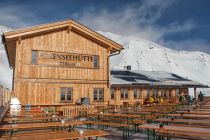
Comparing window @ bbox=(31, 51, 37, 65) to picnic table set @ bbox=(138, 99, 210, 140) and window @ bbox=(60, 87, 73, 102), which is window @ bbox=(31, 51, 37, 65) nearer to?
window @ bbox=(60, 87, 73, 102)

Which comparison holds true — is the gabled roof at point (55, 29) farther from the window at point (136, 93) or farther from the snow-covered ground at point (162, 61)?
the snow-covered ground at point (162, 61)

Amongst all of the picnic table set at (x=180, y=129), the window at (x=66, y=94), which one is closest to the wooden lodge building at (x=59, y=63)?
the window at (x=66, y=94)

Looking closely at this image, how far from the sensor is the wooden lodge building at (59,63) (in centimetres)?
2112

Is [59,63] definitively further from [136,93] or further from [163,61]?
[163,61]

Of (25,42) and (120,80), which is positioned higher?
(25,42)

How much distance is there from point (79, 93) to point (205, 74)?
454 ft

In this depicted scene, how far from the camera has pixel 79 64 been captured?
78.8 ft

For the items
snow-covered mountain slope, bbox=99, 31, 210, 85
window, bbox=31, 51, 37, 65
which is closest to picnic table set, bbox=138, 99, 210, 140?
window, bbox=31, 51, 37, 65

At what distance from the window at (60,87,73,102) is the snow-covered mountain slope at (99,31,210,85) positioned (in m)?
100

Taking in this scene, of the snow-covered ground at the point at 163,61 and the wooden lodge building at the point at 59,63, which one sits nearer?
the wooden lodge building at the point at 59,63

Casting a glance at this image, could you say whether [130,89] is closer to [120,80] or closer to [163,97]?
[120,80]

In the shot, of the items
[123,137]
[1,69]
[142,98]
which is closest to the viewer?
[123,137]

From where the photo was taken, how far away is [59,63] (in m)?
23.0

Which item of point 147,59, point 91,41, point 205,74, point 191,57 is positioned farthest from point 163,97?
point 191,57
